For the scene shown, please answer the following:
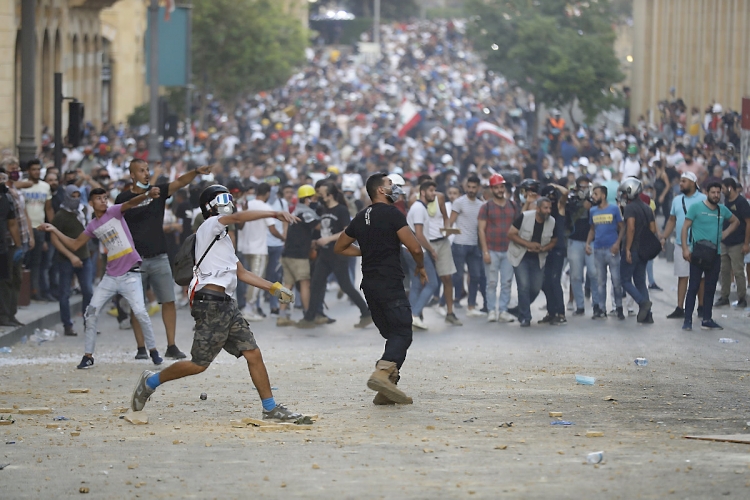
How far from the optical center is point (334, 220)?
50.1 feet

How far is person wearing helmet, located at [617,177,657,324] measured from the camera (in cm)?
1512

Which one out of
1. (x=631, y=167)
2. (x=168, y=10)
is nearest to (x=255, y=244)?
(x=631, y=167)

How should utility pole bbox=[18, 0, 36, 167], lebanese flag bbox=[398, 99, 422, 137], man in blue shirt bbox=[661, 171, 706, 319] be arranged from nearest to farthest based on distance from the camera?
man in blue shirt bbox=[661, 171, 706, 319] → utility pole bbox=[18, 0, 36, 167] → lebanese flag bbox=[398, 99, 422, 137]

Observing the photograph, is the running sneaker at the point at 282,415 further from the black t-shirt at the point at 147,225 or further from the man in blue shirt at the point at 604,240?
the man in blue shirt at the point at 604,240

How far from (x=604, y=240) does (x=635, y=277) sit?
0.59 metres

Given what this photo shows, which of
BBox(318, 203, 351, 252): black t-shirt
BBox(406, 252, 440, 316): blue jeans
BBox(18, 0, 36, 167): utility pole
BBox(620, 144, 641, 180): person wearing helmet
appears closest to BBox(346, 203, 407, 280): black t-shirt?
BBox(406, 252, 440, 316): blue jeans

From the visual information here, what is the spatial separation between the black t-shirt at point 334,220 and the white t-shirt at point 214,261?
631 cm

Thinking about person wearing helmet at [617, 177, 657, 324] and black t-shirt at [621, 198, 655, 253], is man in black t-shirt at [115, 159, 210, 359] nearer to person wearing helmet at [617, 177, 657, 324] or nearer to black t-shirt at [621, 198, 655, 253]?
person wearing helmet at [617, 177, 657, 324]

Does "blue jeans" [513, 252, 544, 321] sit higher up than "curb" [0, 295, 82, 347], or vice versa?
"blue jeans" [513, 252, 544, 321]

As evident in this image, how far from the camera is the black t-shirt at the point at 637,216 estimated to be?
15.2 metres

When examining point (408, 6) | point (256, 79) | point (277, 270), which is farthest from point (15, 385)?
point (408, 6)

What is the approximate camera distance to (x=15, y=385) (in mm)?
10469

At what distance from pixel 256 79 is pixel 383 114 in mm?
8182

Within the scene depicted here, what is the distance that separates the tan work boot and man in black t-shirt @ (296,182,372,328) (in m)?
5.74
